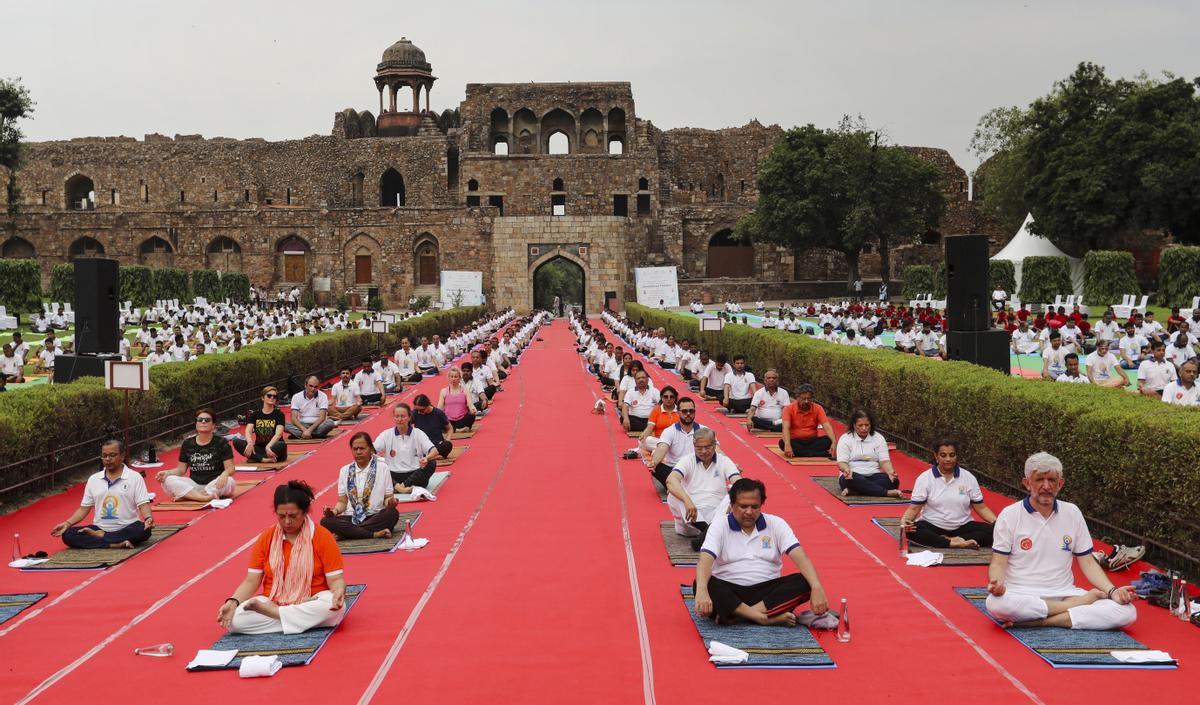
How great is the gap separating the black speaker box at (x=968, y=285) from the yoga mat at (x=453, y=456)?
707 cm

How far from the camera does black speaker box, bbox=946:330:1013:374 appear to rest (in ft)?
49.3

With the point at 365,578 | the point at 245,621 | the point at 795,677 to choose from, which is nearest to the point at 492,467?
the point at 365,578

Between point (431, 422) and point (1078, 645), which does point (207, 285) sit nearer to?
point (431, 422)

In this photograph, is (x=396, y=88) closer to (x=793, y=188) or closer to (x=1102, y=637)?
(x=793, y=188)

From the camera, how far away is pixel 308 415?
15.1 m

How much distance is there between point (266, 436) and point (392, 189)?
54.8 metres

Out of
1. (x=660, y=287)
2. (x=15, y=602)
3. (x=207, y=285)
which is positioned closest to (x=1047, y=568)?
(x=15, y=602)

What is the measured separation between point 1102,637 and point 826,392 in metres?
11.5

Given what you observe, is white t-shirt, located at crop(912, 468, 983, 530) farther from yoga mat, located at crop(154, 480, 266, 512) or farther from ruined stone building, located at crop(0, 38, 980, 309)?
ruined stone building, located at crop(0, 38, 980, 309)

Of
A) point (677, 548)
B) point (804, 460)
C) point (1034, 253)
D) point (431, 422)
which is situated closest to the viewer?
point (677, 548)

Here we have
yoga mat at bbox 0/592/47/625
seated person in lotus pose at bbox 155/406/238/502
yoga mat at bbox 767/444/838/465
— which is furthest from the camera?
yoga mat at bbox 767/444/838/465

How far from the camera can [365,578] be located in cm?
786

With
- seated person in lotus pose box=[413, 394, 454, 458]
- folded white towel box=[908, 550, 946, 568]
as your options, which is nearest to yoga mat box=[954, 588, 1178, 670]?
folded white towel box=[908, 550, 946, 568]

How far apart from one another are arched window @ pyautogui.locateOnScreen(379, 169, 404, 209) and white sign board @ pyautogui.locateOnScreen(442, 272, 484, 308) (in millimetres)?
12960
